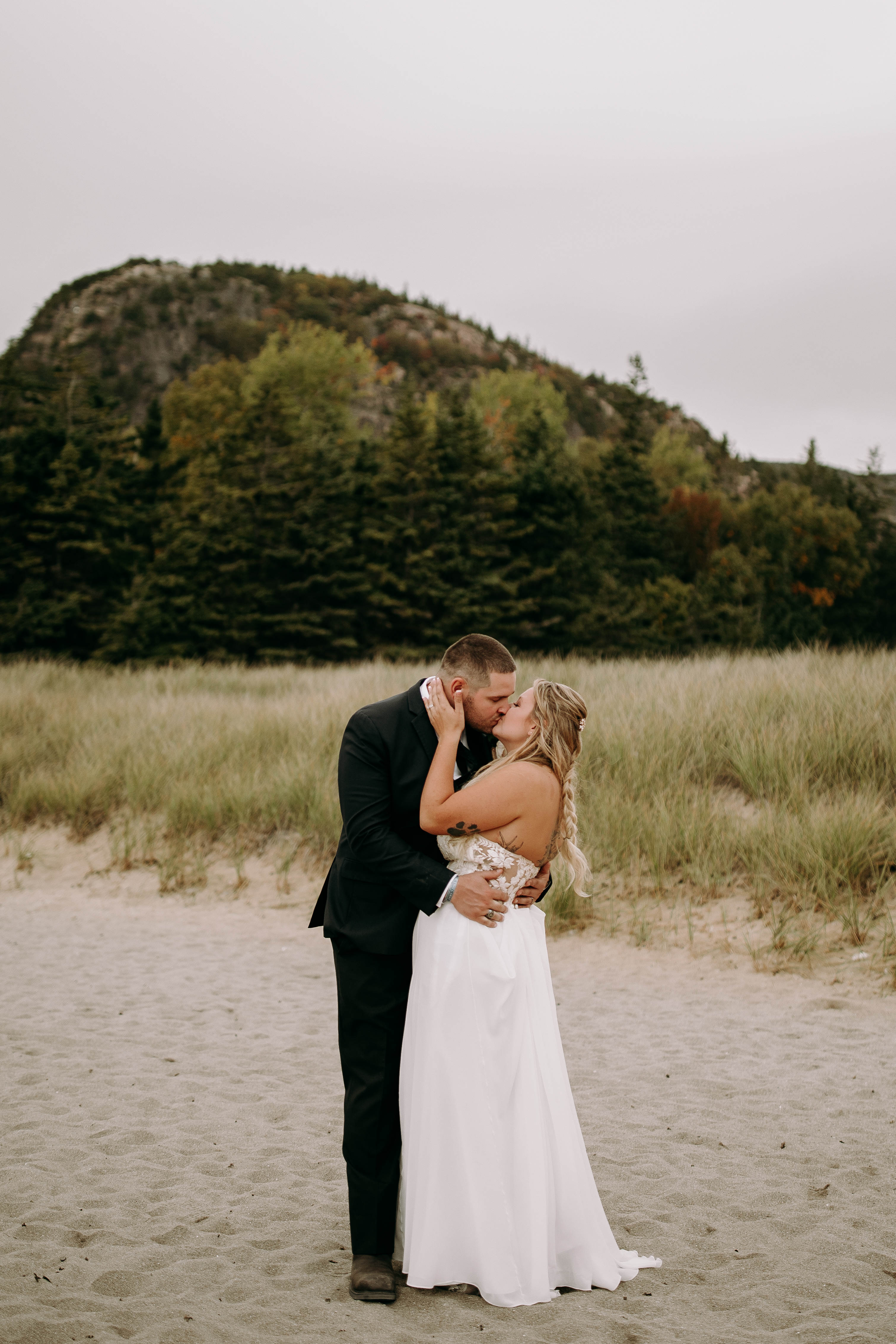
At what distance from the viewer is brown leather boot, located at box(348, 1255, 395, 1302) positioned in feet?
11.1

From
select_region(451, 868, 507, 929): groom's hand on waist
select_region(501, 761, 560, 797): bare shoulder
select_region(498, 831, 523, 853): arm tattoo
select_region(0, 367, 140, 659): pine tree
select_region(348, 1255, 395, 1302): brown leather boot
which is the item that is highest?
select_region(0, 367, 140, 659): pine tree

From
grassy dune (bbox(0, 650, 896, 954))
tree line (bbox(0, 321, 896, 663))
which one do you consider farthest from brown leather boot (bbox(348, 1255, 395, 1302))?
tree line (bbox(0, 321, 896, 663))

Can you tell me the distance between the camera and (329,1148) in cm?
493

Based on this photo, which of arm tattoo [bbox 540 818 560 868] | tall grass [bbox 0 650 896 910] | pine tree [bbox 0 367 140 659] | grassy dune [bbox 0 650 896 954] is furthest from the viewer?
pine tree [bbox 0 367 140 659]

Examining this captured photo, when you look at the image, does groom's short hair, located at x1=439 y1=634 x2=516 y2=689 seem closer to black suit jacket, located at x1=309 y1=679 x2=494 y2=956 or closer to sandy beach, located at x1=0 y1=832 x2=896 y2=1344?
black suit jacket, located at x1=309 y1=679 x2=494 y2=956

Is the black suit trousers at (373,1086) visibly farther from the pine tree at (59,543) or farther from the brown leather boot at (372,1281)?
the pine tree at (59,543)

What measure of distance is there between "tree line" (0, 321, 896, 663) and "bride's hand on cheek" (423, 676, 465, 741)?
26808 mm

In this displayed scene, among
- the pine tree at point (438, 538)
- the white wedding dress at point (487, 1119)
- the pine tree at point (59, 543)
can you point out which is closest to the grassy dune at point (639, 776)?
the white wedding dress at point (487, 1119)

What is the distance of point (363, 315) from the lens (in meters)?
125

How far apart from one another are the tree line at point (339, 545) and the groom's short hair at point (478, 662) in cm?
2683

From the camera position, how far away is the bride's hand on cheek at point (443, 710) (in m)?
3.32

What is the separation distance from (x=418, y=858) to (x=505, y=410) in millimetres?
65016

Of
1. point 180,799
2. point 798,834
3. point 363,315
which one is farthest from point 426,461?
point 363,315

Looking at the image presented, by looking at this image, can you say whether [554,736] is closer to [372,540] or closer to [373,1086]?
[373,1086]
